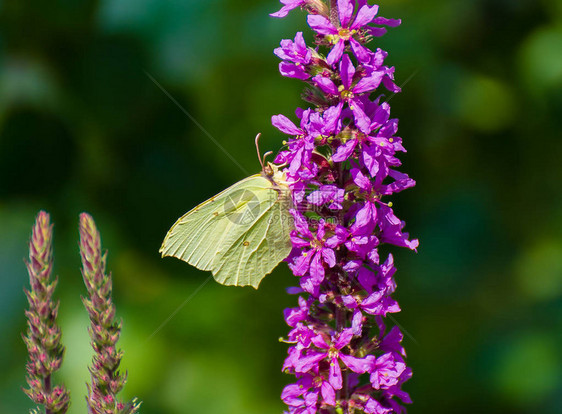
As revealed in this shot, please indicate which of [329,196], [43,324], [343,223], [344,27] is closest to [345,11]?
[344,27]

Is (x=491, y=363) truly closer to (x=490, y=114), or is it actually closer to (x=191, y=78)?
(x=490, y=114)

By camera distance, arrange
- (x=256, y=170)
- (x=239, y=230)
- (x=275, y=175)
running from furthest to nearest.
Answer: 1. (x=256, y=170)
2. (x=239, y=230)
3. (x=275, y=175)

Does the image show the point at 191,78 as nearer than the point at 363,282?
No

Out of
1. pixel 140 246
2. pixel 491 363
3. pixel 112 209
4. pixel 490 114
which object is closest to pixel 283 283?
pixel 140 246

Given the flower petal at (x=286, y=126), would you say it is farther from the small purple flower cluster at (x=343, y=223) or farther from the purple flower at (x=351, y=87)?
the purple flower at (x=351, y=87)

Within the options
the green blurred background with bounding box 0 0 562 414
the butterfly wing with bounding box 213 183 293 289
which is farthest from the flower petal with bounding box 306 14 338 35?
the green blurred background with bounding box 0 0 562 414

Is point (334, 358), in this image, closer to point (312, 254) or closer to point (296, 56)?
point (312, 254)

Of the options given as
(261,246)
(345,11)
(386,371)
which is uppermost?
(345,11)
